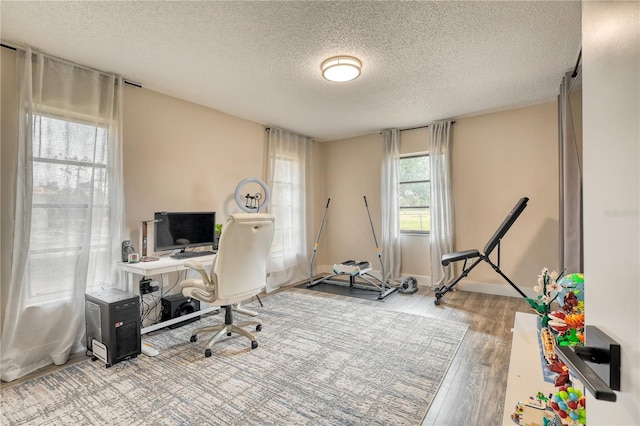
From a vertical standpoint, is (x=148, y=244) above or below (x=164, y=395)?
above

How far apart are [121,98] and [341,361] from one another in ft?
10.5

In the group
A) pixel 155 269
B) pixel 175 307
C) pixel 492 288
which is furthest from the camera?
pixel 492 288

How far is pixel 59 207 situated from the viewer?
2525 mm

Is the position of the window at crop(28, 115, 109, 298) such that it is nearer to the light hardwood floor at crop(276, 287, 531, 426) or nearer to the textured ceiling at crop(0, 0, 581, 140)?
the textured ceiling at crop(0, 0, 581, 140)

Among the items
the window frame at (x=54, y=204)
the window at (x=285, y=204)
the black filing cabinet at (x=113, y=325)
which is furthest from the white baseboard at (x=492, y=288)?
the window frame at (x=54, y=204)

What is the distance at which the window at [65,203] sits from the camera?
7.98 ft

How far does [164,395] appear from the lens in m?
2.01

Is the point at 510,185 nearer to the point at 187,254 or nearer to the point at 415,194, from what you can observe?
the point at 415,194

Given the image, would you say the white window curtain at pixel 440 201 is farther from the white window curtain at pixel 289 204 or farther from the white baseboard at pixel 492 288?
the white window curtain at pixel 289 204

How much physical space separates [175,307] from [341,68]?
9.63ft

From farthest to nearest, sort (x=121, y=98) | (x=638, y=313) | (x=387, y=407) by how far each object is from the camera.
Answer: (x=121, y=98) → (x=387, y=407) → (x=638, y=313)

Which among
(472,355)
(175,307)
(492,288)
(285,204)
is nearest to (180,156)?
(175,307)

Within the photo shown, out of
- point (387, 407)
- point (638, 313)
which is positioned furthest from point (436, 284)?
point (638, 313)

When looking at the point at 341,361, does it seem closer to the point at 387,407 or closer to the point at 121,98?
the point at 387,407
